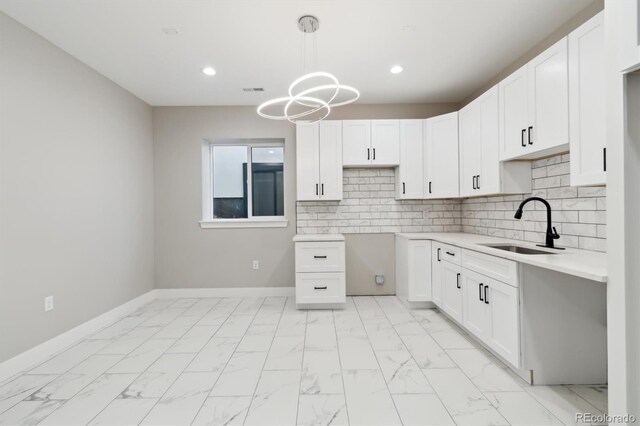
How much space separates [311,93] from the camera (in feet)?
12.4

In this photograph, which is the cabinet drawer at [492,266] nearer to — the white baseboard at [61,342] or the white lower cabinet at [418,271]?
the white lower cabinet at [418,271]

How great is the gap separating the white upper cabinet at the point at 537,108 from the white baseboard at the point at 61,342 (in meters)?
4.16

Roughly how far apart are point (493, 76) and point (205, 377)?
4058 mm

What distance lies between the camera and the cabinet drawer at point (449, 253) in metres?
2.80

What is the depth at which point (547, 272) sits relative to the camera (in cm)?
194

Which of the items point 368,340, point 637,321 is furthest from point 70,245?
point 637,321

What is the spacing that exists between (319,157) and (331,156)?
0.51 ft

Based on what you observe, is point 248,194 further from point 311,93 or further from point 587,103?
point 587,103

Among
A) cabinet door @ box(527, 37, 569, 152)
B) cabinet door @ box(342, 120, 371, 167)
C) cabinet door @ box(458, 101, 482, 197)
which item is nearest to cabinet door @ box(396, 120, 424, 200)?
cabinet door @ box(342, 120, 371, 167)

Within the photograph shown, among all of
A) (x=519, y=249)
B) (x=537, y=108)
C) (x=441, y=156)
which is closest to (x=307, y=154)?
(x=441, y=156)

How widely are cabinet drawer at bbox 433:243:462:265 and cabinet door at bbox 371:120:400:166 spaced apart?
1.26 m

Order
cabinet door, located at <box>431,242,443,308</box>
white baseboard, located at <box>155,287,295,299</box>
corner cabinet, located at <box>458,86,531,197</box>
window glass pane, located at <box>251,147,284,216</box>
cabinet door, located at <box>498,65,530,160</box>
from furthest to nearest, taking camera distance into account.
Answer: window glass pane, located at <box>251,147,284,216</box> → white baseboard, located at <box>155,287,295,299</box> → cabinet door, located at <box>431,242,443,308</box> → corner cabinet, located at <box>458,86,531,197</box> → cabinet door, located at <box>498,65,530,160</box>

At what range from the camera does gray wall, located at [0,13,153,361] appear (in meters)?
2.18

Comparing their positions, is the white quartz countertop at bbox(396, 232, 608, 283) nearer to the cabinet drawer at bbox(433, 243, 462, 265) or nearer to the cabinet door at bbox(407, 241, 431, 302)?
the cabinet drawer at bbox(433, 243, 462, 265)
